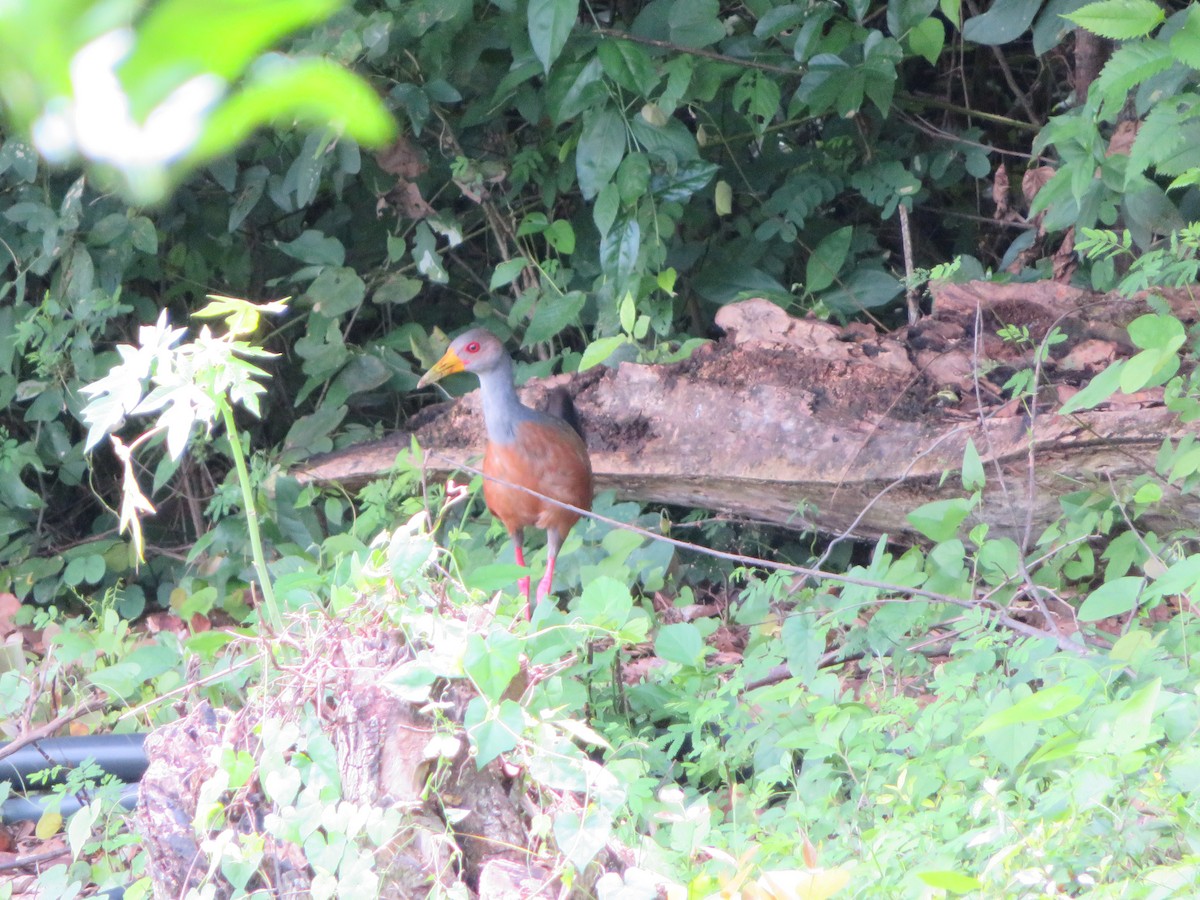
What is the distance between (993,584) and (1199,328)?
100cm

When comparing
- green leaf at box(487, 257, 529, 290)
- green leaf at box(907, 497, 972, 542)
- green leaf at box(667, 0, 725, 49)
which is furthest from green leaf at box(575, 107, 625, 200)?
green leaf at box(907, 497, 972, 542)

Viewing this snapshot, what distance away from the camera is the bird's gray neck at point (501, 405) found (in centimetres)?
460

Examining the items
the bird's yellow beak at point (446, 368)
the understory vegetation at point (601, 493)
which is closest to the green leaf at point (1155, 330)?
the understory vegetation at point (601, 493)

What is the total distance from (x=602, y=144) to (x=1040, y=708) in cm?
314

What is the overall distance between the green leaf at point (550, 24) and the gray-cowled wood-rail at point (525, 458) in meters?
1.34

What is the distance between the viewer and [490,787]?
Result: 217 cm

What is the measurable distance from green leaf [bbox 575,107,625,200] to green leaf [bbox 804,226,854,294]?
116 centimetres

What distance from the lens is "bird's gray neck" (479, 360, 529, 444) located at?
15.1 feet

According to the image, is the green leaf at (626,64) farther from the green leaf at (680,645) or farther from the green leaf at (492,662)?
the green leaf at (492,662)

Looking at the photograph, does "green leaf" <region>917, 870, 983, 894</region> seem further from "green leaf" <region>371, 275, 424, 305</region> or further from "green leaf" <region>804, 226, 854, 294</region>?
"green leaf" <region>371, 275, 424, 305</region>

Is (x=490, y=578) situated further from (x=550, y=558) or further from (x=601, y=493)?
(x=601, y=493)

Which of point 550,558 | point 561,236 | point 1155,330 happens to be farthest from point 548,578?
point 1155,330

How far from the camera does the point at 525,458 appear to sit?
4434 mm

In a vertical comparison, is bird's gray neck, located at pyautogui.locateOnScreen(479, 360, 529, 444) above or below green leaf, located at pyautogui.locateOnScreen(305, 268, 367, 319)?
below
